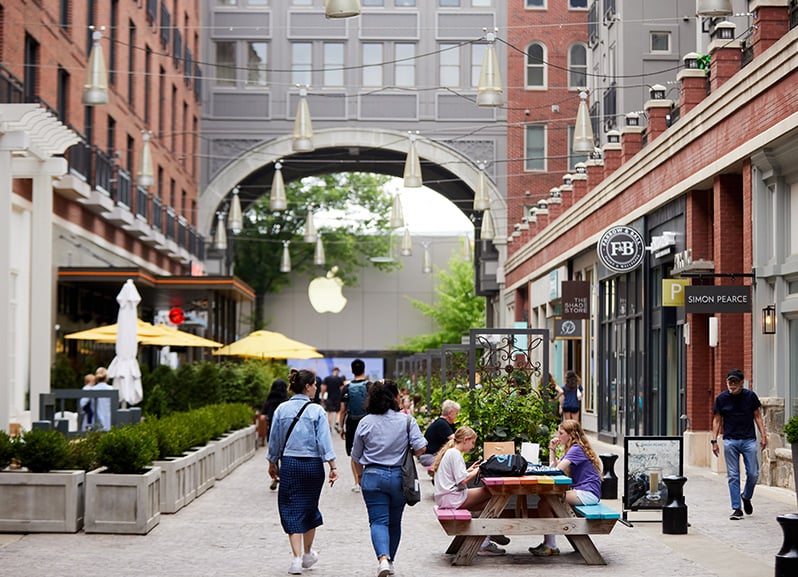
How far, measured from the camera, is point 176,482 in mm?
16672

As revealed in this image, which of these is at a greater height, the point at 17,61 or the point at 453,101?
the point at 453,101

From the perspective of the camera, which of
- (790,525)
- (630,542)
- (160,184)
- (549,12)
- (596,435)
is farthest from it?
(549,12)

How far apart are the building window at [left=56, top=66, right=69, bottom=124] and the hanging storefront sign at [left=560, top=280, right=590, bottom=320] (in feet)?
43.2

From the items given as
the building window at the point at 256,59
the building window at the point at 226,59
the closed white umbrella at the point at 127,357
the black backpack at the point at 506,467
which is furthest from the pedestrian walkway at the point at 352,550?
the building window at the point at 226,59

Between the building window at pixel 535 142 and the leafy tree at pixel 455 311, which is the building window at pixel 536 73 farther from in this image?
the leafy tree at pixel 455 311

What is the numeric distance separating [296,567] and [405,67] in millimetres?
46079

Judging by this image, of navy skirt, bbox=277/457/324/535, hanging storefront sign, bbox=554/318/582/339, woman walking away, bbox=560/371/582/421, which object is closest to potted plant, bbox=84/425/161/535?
navy skirt, bbox=277/457/324/535

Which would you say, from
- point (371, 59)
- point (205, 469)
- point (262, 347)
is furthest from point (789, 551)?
point (371, 59)

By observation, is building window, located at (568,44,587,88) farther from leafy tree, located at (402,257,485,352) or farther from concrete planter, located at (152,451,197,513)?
concrete planter, located at (152,451,197,513)

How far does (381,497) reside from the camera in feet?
38.1

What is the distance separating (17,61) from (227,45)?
30.4m

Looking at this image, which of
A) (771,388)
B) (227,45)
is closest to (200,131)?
A: (227,45)

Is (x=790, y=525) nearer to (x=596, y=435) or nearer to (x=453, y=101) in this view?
(x=596, y=435)

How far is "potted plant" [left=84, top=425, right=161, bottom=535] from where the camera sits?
14297 millimetres
